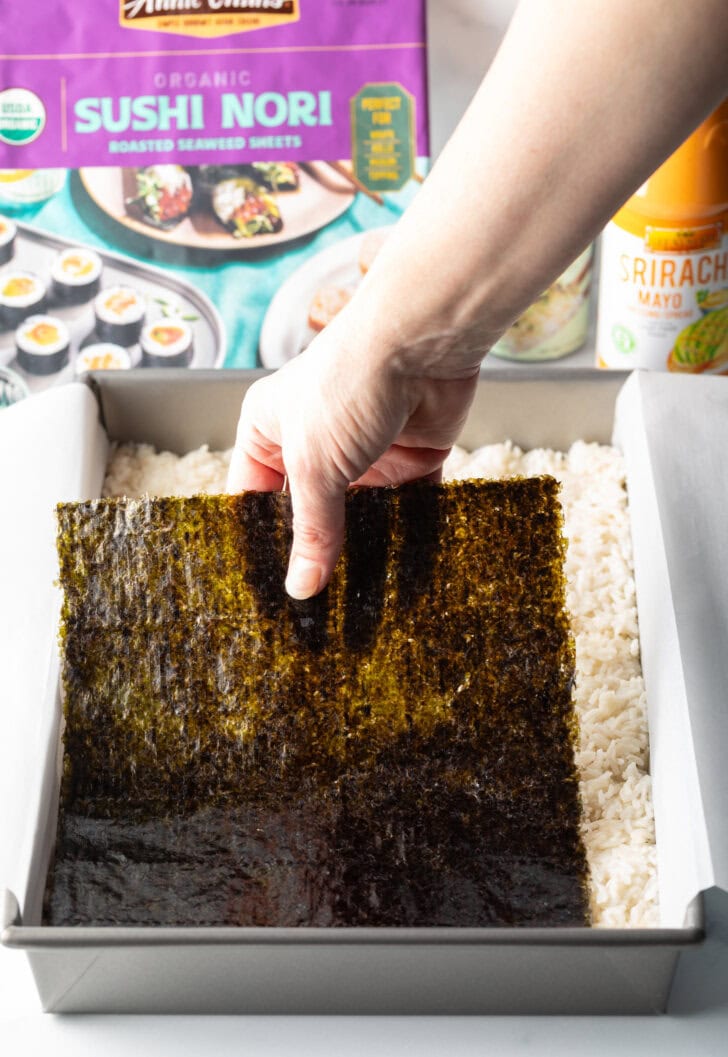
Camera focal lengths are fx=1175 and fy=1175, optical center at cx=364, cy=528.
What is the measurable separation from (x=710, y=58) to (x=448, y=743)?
554 mm

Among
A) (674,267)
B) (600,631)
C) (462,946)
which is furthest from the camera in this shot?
(674,267)

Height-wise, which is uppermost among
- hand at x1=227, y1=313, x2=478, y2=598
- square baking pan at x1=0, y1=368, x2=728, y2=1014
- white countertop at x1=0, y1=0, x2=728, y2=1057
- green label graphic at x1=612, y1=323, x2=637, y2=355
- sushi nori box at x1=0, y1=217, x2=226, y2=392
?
sushi nori box at x1=0, y1=217, x2=226, y2=392

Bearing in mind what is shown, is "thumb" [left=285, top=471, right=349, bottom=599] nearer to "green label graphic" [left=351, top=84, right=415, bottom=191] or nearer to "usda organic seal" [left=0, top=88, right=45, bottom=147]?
"green label graphic" [left=351, top=84, right=415, bottom=191]

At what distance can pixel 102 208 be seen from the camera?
147cm

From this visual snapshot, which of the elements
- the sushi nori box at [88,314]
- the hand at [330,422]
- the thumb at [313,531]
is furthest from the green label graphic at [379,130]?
the thumb at [313,531]

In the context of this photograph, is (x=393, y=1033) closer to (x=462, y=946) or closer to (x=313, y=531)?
(x=462, y=946)

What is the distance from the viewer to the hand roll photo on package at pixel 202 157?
146 cm

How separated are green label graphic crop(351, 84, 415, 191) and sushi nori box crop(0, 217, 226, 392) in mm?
263

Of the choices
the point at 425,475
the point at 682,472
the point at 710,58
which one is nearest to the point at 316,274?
the point at 425,475

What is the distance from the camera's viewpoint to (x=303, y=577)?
0.95 metres

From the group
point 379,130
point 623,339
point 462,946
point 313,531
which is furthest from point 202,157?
point 462,946

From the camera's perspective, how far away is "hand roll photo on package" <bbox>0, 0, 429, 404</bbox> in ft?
4.78

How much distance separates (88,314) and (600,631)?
761 millimetres

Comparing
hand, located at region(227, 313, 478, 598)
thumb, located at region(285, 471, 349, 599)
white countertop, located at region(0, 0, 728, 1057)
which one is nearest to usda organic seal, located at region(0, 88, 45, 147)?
hand, located at region(227, 313, 478, 598)
